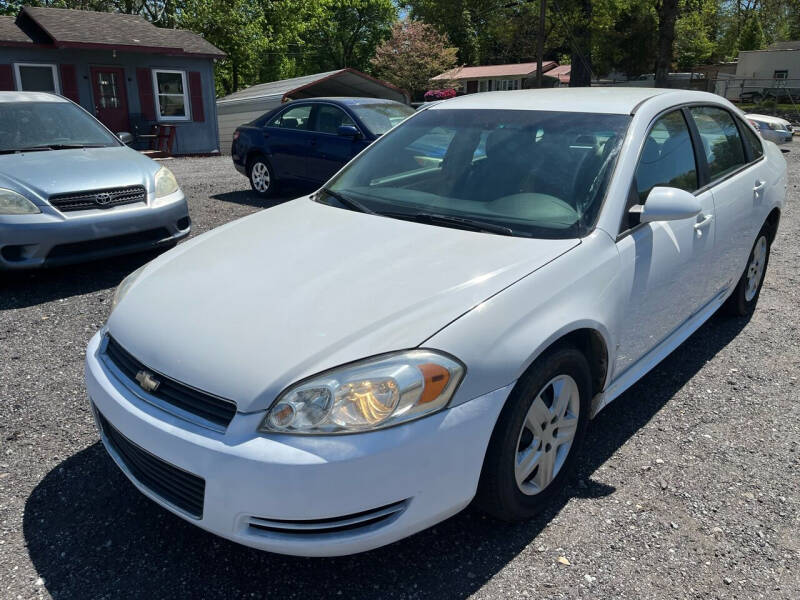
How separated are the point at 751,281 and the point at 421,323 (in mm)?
3576

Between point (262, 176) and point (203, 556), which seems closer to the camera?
point (203, 556)

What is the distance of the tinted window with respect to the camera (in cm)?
444

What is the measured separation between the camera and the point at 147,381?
2.28m

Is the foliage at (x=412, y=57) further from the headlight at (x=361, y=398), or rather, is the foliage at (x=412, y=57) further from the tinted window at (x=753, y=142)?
the headlight at (x=361, y=398)

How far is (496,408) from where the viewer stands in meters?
2.18

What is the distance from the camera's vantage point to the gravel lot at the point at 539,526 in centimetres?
231

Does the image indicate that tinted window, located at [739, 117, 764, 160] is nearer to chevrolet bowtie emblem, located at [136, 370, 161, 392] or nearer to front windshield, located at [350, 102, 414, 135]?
chevrolet bowtie emblem, located at [136, 370, 161, 392]

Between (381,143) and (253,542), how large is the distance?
2494 millimetres

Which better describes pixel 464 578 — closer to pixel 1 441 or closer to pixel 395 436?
Result: pixel 395 436

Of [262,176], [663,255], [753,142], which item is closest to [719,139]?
[753,142]

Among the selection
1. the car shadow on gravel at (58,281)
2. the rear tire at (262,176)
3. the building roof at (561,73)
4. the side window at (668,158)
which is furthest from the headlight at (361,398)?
the building roof at (561,73)

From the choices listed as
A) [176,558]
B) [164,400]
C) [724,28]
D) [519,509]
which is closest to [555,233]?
[519,509]

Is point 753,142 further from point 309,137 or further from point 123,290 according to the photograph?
point 309,137

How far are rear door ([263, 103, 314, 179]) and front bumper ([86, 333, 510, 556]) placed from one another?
24.6 ft
